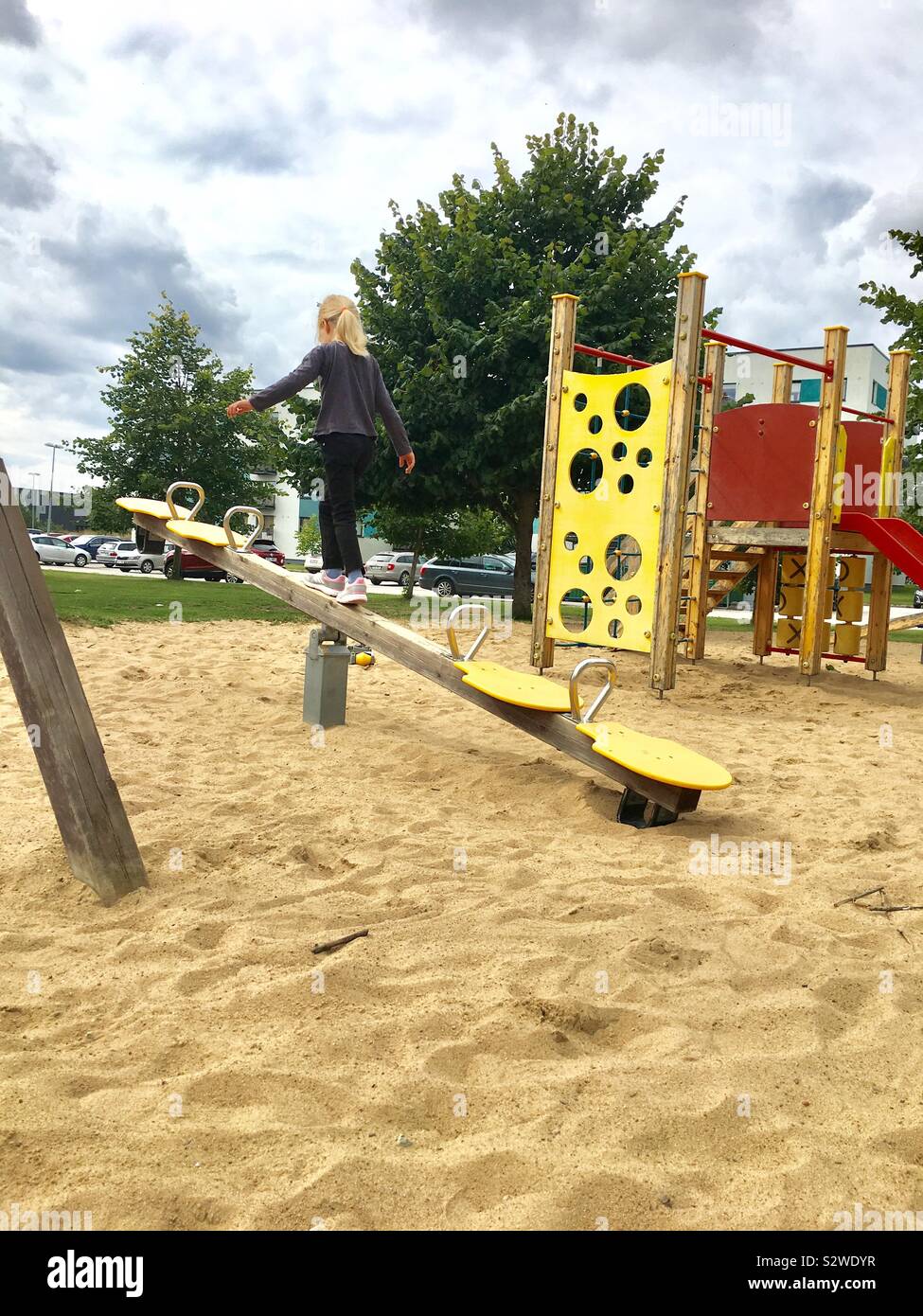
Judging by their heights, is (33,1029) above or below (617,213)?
below

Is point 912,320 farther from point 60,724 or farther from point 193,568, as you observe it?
point 193,568

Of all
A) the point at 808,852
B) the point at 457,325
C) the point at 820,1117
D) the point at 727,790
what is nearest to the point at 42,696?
the point at 820,1117

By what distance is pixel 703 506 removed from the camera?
955 cm

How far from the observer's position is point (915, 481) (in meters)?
18.0

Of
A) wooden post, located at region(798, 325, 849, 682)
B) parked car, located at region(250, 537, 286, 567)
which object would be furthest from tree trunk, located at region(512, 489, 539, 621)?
parked car, located at region(250, 537, 286, 567)

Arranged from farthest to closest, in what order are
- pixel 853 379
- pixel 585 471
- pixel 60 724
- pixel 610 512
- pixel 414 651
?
pixel 853 379, pixel 585 471, pixel 610 512, pixel 414 651, pixel 60 724

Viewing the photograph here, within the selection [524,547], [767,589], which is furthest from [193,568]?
[767,589]

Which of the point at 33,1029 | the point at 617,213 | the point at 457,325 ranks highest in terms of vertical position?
the point at 617,213

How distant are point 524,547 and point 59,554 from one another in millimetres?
29988

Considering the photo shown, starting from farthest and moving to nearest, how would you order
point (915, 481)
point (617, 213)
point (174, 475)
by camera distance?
point (174, 475)
point (915, 481)
point (617, 213)

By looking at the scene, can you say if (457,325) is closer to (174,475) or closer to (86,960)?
(86,960)

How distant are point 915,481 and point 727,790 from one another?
1541cm

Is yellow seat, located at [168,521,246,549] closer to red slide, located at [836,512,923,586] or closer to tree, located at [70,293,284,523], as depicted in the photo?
red slide, located at [836,512,923,586]

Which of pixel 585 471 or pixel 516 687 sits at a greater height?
pixel 585 471
